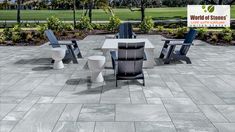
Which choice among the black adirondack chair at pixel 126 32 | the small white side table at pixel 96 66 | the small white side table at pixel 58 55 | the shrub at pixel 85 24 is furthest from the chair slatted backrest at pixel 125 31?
the shrub at pixel 85 24

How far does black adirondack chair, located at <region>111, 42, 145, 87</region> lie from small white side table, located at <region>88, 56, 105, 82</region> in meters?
0.42

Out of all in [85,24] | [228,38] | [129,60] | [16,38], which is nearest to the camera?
[129,60]

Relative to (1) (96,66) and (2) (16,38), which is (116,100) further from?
(2) (16,38)

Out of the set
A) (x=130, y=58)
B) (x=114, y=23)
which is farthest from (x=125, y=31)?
(x=130, y=58)

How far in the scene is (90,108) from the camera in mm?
6016

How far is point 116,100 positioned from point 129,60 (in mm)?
A: 1336

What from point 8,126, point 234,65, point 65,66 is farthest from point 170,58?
point 8,126

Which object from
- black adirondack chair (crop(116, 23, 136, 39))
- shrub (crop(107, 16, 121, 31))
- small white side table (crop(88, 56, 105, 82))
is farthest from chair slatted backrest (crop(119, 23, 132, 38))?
small white side table (crop(88, 56, 105, 82))

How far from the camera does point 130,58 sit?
755cm

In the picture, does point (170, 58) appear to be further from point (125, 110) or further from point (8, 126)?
point (8, 126)

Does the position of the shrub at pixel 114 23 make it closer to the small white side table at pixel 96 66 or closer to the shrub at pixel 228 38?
the shrub at pixel 228 38

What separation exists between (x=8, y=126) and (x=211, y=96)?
4086 mm

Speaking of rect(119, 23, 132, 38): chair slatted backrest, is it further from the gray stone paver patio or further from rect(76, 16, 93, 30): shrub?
rect(76, 16, 93, 30): shrub

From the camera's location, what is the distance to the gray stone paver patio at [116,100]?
5.19 m
